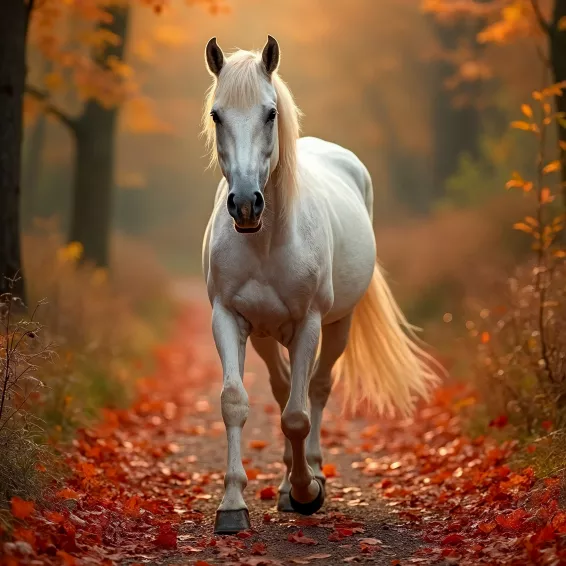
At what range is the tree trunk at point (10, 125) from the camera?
736cm

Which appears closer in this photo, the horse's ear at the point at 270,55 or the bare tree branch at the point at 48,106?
the horse's ear at the point at 270,55

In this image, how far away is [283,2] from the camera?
27672 millimetres

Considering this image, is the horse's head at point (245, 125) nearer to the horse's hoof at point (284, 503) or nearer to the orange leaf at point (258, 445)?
the horse's hoof at point (284, 503)

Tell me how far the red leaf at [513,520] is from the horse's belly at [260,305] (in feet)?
5.09

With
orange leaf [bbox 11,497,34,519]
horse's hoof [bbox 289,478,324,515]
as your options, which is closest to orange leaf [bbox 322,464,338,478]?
horse's hoof [bbox 289,478,324,515]

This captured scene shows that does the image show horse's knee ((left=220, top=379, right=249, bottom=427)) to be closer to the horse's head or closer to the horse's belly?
the horse's belly

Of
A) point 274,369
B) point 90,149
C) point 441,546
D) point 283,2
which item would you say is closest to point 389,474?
point 274,369

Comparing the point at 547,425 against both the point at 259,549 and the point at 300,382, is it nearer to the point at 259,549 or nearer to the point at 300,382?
the point at 300,382

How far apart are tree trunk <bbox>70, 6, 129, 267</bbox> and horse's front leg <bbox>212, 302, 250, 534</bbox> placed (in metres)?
8.24

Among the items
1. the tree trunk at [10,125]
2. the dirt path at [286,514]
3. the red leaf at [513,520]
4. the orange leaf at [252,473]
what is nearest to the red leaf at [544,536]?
the red leaf at [513,520]

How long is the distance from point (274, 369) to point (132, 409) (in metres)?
3.28

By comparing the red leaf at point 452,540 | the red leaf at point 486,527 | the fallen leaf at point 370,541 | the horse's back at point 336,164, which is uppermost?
the horse's back at point 336,164

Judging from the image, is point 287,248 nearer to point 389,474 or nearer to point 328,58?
point 389,474

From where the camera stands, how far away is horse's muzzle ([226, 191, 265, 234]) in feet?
15.0
